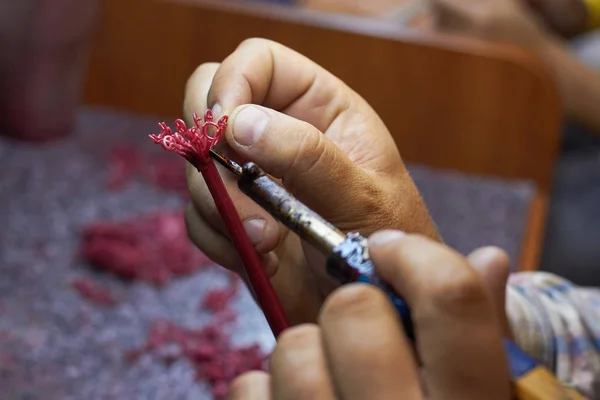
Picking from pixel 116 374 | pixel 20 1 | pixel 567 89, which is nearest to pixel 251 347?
pixel 116 374

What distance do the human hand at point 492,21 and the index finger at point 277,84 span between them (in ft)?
2.07

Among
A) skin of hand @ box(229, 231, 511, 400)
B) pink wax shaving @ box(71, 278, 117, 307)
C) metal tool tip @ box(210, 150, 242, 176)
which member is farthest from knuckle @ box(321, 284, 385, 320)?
pink wax shaving @ box(71, 278, 117, 307)

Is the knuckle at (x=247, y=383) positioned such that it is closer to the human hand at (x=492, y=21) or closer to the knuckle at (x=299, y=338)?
the knuckle at (x=299, y=338)

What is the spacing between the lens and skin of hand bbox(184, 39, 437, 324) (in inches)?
15.2

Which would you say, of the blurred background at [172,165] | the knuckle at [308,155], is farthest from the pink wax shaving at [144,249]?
the knuckle at [308,155]

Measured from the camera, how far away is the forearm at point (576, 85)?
1103 mm

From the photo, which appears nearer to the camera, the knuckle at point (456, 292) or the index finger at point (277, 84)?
the knuckle at point (456, 292)

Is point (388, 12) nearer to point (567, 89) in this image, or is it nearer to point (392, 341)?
point (567, 89)

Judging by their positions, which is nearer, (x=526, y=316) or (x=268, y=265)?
(x=268, y=265)

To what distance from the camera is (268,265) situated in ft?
1.42

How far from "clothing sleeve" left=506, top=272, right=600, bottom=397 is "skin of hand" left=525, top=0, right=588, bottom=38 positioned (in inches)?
25.3

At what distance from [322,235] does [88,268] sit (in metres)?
0.51

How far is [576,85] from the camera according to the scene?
1.11 m

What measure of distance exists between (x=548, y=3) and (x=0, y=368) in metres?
0.91
